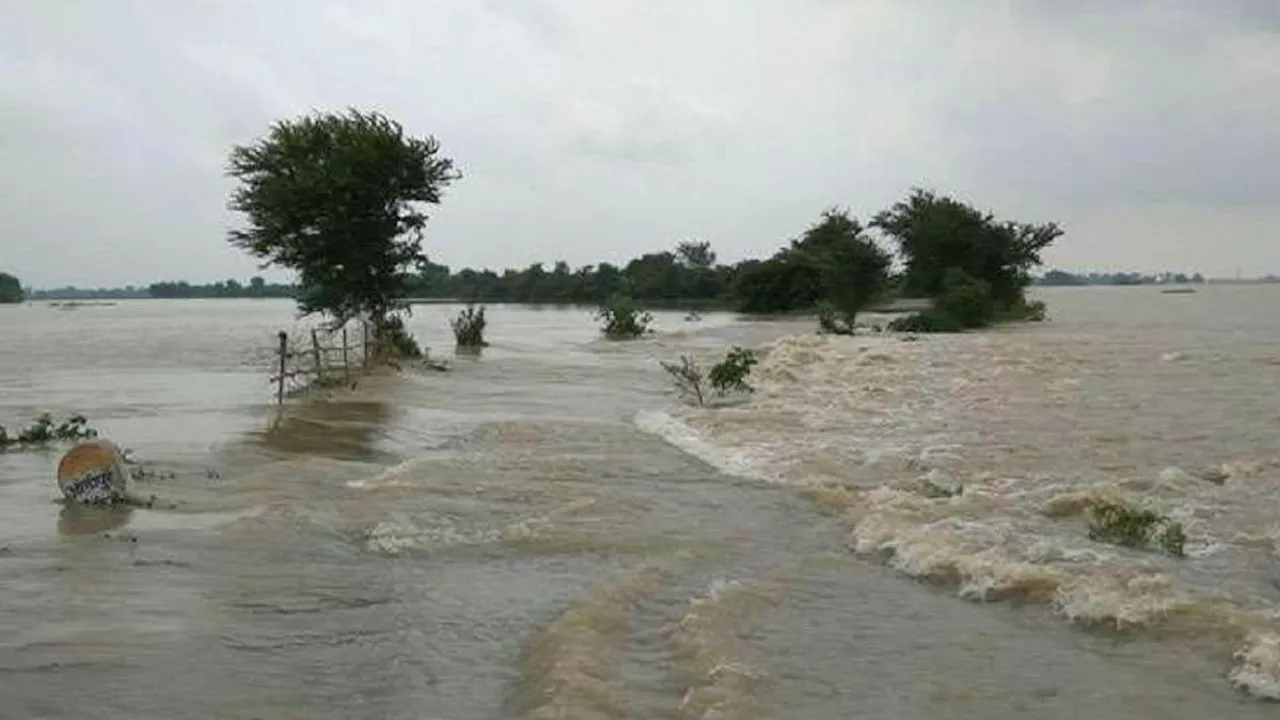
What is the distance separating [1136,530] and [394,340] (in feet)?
83.6

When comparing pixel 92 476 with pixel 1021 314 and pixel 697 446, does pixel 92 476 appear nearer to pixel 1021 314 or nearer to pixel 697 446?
pixel 697 446

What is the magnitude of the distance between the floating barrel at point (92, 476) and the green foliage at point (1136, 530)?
29.0 ft

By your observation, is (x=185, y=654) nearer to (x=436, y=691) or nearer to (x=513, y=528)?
(x=436, y=691)

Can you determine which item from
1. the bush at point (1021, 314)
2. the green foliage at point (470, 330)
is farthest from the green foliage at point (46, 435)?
the bush at point (1021, 314)

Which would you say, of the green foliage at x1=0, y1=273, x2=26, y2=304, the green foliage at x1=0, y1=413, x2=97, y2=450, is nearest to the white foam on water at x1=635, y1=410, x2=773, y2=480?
the green foliage at x1=0, y1=413, x2=97, y2=450

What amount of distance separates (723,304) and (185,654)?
97701 millimetres

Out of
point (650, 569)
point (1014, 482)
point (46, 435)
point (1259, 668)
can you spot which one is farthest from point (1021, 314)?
point (1259, 668)

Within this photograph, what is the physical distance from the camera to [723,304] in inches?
4075

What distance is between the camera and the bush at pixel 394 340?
3177 centimetres

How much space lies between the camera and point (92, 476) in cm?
1095

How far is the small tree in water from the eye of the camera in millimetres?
29766

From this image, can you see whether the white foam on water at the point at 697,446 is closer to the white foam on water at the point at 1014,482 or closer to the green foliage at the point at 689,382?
the white foam on water at the point at 1014,482

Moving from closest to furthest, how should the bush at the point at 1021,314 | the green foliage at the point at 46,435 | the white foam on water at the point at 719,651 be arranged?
the white foam on water at the point at 719,651 → the green foliage at the point at 46,435 → the bush at the point at 1021,314

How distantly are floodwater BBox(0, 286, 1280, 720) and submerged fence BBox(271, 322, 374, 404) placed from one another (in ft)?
9.22
